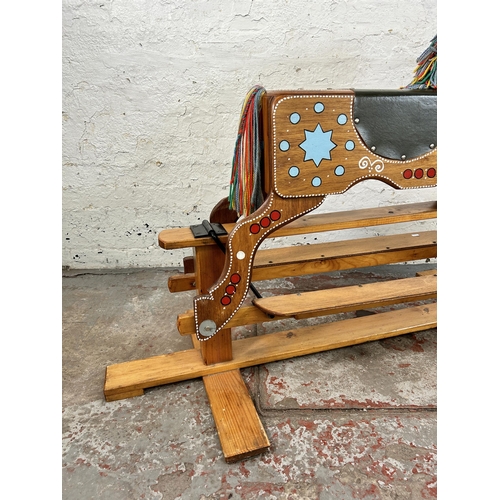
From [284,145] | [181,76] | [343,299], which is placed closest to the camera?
[284,145]

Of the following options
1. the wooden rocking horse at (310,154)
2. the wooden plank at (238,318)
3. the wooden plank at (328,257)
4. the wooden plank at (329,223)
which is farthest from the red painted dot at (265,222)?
the wooden plank at (238,318)

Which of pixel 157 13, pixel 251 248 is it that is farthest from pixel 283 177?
pixel 157 13

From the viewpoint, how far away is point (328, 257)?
1545 millimetres

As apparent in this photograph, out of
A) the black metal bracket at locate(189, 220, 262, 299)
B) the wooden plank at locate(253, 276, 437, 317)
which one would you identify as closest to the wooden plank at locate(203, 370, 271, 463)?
the wooden plank at locate(253, 276, 437, 317)

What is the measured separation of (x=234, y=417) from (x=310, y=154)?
→ 88 centimetres

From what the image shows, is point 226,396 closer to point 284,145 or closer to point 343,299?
point 343,299

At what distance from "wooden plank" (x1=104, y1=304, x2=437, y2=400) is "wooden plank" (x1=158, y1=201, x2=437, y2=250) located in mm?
462

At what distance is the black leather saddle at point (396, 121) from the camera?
4.22 feet

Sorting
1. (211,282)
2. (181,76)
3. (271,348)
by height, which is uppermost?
(181,76)

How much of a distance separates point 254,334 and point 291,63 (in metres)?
1.58

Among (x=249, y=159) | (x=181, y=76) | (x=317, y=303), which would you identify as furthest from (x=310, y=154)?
(x=181, y=76)

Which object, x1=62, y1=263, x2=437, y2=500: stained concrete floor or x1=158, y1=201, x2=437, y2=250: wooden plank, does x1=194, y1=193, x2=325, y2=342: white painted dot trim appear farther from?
x1=62, y1=263, x2=437, y2=500: stained concrete floor

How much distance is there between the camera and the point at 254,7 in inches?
87.0

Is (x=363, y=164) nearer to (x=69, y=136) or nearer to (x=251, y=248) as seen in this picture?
(x=251, y=248)
